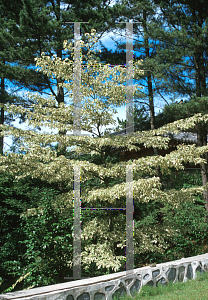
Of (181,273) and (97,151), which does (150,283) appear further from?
(97,151)

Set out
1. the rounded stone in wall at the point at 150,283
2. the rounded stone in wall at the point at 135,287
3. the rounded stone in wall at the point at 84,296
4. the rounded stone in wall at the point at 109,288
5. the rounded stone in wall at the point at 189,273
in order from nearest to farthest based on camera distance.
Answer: the rounded stone in wall at the point at 84,296
the rounded stone in wall at the point at 109,288
the rounded stone in wall at the point at 135,287
the rounded stone in wall at the point at 150,283
the rounded stone in wall at the point at 189,273

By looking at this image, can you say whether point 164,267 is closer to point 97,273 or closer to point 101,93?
point 97,273

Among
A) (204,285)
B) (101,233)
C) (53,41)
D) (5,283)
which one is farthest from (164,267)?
(53,41)

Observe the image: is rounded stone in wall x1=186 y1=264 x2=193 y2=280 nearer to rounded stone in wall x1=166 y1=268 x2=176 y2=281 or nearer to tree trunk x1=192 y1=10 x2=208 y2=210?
rounded stone in wall x1=166 y1=268 x2=176 y2=281

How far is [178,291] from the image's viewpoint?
3447 millimetres

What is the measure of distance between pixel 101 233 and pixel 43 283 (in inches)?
46.6

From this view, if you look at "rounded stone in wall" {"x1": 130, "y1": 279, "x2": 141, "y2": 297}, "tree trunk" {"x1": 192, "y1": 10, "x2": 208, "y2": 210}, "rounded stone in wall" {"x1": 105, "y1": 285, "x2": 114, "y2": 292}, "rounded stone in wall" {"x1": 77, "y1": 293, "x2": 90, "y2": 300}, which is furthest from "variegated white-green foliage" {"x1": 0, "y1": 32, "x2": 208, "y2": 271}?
"tree trunk" {"x1": 192, "y1": 10, "x2": 208, "y2": 210}

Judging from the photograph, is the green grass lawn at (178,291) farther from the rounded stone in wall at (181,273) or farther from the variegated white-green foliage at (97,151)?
the variegated white-green foliage at (97,151)

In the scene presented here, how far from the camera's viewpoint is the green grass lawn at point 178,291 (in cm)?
320

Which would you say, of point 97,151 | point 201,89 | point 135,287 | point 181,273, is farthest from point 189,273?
point 201,89

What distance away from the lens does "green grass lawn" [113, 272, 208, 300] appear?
3201 millimetres

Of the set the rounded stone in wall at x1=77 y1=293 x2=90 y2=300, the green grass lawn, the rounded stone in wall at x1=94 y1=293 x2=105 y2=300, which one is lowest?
the green grass lawn

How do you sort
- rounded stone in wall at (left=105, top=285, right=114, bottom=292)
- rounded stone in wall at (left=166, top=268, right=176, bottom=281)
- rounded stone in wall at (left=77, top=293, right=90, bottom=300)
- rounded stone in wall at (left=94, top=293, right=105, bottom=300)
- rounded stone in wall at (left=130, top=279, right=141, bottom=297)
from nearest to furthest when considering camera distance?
rounded stone in wall at (left=77, top=293, right=90, bottom=300) → rounded stone in wall at (left=94, top=293, right=105, bottom=300) → rounded stone in wall at (left=105, top=285, right=114, bottom=292) → rounded stone in wall at (left=130, top=279, right=141, bottom=297) → rounded stone in wall at (left=166, top=268, right=176, bottom=281)

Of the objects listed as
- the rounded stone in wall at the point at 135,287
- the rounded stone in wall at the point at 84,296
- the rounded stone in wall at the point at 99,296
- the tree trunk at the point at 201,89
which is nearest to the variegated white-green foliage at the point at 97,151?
the rounded stone in wall at the point at 135,287
